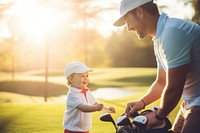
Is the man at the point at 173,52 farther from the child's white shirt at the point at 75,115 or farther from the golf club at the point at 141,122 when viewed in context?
the child's white shirt at the point at 75,115

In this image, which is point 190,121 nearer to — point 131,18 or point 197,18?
point 131,18

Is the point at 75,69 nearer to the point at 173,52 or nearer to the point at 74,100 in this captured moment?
the point at 74,100

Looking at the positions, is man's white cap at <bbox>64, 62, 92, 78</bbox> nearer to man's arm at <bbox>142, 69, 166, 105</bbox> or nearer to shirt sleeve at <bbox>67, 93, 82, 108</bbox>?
shirt sleeve at <bbox>67, 93, 82, 108</bbox>

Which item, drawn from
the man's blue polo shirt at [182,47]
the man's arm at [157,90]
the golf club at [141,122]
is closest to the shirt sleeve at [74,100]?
the man's arm at [157,90]

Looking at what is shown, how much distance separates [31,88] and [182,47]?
715 inches

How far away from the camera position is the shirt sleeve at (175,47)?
1714 millimetres

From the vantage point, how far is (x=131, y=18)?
1.86 meters

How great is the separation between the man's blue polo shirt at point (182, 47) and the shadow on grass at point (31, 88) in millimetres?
15899

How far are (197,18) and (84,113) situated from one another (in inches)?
250

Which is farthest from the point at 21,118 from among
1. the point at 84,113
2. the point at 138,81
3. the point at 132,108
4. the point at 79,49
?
the point at 79,49

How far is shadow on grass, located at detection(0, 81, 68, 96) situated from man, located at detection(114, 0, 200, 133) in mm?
15890

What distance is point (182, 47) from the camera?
1729 mm

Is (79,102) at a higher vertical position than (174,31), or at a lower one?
lower

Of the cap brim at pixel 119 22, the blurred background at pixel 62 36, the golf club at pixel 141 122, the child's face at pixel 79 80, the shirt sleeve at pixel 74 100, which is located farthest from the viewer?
the blurred background at pixel 62 36
